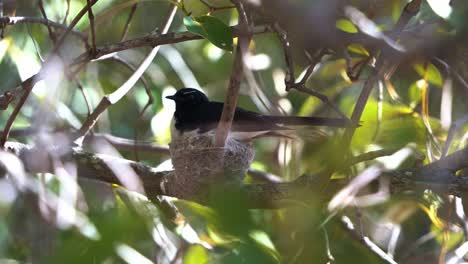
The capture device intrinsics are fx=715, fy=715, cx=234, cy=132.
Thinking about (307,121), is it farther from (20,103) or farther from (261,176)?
(20,103)

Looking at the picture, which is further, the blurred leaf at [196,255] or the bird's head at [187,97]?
the bird's head at [187,97]

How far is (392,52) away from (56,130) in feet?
7.81

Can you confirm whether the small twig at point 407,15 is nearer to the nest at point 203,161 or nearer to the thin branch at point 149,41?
the thin branch at point 149,41

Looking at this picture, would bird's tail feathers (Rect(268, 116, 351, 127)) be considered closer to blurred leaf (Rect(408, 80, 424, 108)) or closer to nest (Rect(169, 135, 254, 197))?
nest (Rect(169, 135, 254, 197))

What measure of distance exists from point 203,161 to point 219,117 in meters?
0.77

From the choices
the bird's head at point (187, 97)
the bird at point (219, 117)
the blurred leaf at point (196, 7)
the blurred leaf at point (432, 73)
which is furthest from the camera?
the blurred leaf at point (196, 7)

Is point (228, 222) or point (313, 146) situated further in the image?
point (313, 146)

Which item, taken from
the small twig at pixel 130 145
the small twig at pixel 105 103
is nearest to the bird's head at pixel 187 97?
the small twig at pixel 130 145

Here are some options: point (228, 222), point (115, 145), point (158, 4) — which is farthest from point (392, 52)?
point (158, 4)

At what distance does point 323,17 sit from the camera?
1.20m

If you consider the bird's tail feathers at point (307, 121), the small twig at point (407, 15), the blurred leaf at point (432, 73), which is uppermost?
the small twig at point (407, 15)

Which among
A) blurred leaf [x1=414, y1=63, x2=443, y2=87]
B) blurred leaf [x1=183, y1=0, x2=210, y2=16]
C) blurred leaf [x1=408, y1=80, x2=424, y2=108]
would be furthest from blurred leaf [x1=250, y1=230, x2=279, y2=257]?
blurred leaf [x1=183, y1=0, x2=210, y2=16]

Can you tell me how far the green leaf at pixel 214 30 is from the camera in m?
2.43

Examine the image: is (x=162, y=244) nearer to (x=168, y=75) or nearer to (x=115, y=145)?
(x=115, y=145)
